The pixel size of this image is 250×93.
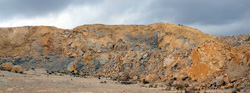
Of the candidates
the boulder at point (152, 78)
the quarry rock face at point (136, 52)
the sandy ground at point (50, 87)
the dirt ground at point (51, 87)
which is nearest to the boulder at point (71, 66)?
the quarry rock face at point (136, 52)

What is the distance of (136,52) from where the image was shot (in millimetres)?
32812

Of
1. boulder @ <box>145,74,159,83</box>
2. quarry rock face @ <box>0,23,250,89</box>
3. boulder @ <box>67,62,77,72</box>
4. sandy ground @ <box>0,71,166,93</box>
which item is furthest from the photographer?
boulder @ <box>67,62,77,72</box>

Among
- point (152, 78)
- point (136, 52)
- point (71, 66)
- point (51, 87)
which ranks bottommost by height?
point (71, 66)

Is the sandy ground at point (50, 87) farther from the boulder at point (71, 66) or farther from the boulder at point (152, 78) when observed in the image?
the boulder at point (71, 66)

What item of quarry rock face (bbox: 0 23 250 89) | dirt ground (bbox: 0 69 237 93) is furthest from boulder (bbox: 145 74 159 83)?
dirt ground (bbox: 0 69 237 93)

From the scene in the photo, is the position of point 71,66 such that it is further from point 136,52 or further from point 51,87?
point 51,87

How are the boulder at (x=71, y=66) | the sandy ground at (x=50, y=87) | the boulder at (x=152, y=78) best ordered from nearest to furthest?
the sandy ground at (x=50, y=87) → the boulder at (x=152, y=78) → the boulder at (x=71, y=66)

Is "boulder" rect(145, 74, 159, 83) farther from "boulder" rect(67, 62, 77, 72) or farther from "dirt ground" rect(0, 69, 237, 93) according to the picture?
"boulder" rect(67, 62, 77, 72)

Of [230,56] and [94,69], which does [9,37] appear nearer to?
[94,69]

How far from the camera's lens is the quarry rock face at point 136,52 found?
16688 mm

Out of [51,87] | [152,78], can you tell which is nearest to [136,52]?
[152,78]

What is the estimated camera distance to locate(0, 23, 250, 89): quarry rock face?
16688 mm

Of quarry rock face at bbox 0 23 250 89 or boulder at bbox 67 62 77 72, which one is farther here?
boulder at bbox 67 62 77 72

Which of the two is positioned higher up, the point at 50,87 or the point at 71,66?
the point at 50,87
